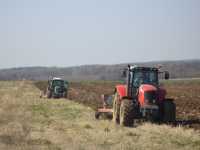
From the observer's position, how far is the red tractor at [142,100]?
18.6m

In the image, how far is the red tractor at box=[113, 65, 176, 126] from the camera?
1856 cm

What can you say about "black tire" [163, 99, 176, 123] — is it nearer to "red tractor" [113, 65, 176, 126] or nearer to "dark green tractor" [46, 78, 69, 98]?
"red tractor" [113, 65, 176, 126]

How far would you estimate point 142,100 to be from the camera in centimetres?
1881

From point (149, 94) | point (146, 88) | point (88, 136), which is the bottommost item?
point (88, 136)

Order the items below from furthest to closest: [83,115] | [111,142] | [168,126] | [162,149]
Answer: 1. [83,115]
2. [168,126]
3. [111,142]
4. [162,149]

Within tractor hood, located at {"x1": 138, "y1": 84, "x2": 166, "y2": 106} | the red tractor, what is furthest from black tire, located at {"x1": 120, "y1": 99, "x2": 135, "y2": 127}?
tractor hood, located at {"x1": 138, "y1": 84, "x2": 166, "y2": 106}

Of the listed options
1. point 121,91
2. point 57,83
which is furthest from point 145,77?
point 57,83

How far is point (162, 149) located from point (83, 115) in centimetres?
1065

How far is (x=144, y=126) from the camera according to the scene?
58.4ft

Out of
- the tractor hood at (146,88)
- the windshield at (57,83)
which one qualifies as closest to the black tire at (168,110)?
the tractor hood at (146,88)

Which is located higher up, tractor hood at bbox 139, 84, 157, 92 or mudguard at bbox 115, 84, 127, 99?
tractor hood at bbox 139, 84, 157, 92

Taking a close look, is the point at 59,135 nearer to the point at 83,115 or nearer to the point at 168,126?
the point at 168,126

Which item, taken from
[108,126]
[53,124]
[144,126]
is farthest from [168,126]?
[53,124]

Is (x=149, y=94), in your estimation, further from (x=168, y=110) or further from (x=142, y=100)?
(x=168, y=110)
